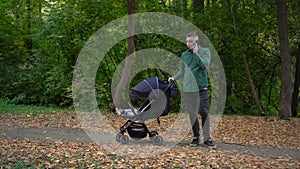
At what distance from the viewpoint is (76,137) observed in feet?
27.7

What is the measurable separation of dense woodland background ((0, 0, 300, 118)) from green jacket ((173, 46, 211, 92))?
5550mm

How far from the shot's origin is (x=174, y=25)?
13781 mm

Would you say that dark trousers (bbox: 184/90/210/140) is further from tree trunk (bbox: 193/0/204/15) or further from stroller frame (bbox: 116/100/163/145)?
tree trunk (bbox: 193/0/204/15)

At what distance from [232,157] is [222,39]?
8377 mm

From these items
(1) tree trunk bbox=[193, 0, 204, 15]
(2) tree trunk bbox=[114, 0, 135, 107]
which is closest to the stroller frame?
(2) tree trunk bbox=[114, 0, 135, 107]

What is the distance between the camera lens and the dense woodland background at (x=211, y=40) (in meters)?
13.8

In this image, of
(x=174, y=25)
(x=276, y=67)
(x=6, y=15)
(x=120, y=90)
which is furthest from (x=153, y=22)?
(x=6, y=15)

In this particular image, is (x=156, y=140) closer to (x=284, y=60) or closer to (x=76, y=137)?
(x=76, y=137)

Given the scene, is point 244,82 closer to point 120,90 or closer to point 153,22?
point 153,22

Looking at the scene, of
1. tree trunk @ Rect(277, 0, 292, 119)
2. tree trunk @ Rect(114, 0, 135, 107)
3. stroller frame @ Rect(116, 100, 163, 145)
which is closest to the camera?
stroller frame @ Rect(116, 100, 163, 145)

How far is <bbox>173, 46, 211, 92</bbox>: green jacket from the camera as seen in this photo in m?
7.01

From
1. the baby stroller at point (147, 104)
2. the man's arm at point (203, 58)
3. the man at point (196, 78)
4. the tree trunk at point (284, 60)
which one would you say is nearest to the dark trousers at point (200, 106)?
the man at point (196, 78)

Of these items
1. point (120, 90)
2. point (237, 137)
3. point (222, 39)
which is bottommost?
point (237, 137)

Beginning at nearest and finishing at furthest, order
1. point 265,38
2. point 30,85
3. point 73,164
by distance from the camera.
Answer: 1. point 73,164
2. point 265,38
3. point 30,85
